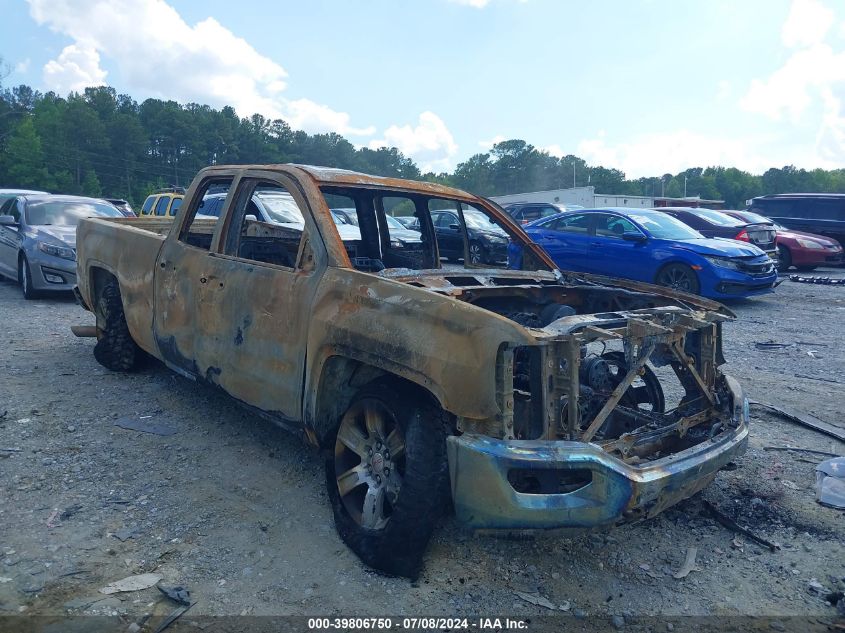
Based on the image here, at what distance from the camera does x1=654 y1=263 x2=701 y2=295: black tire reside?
33.4 feet

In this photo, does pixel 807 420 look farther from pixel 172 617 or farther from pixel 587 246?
pixel 587 246

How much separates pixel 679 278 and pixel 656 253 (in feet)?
1.74

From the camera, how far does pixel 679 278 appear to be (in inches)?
407

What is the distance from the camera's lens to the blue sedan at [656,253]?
10.1 metres

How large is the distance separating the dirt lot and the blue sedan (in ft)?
17.5

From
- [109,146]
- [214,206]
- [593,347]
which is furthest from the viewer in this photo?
[109,146]

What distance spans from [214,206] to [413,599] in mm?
7622

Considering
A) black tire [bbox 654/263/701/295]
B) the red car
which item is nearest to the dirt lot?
black tire [bbox 654/263/701/295]

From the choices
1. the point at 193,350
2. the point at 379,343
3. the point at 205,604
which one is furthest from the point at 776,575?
the point at 193,350

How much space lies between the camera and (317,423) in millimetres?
3438

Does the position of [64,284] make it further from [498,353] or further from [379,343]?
[498,353]

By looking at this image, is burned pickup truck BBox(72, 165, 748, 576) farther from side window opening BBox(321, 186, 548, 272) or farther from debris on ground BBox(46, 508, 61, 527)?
debris on ground BBox(46, 508, 61, 527)

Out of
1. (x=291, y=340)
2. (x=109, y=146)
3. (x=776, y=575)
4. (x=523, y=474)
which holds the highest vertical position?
(x=109, y=146)

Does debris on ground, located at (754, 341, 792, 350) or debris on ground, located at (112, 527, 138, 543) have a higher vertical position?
debris on ground, located at (112, 527, 138, 543)
